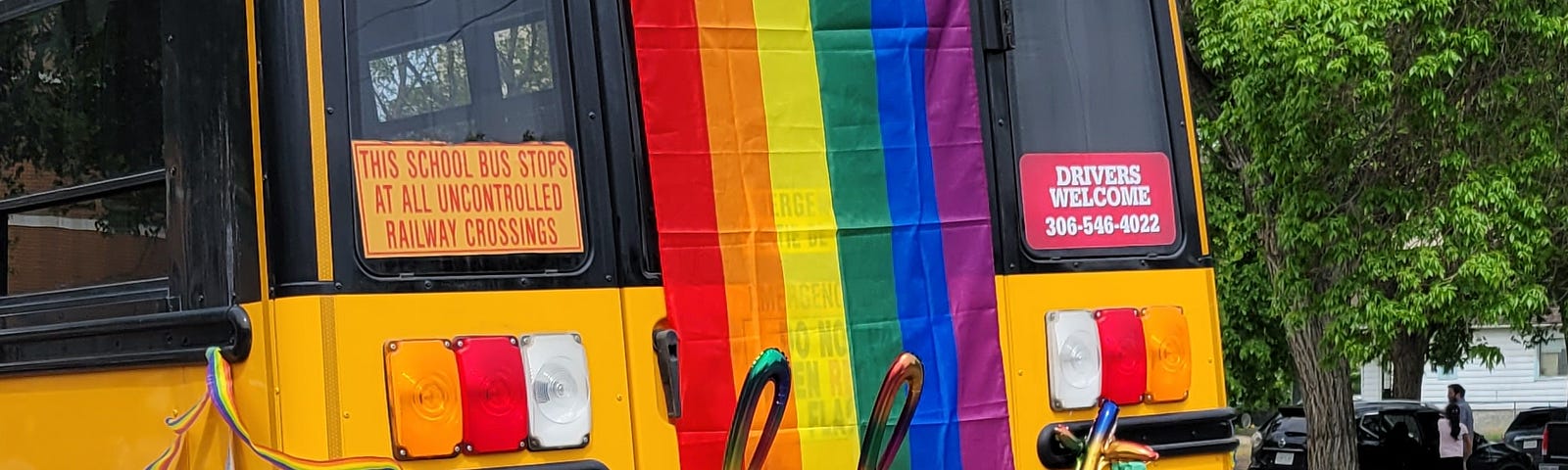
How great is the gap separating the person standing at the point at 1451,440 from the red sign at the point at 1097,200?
2030 cm

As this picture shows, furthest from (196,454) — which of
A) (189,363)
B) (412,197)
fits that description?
(412,197)

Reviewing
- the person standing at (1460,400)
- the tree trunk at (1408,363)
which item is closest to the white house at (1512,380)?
the tree trunk at (1408,363)

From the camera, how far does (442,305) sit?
10.00 feet

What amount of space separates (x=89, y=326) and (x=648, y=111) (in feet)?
3.69

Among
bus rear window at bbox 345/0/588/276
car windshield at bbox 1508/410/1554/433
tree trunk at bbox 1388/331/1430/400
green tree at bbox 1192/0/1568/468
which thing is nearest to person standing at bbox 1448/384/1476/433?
tree trunk at bbox 1388/331/1430/400

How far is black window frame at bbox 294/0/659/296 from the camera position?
3.03m

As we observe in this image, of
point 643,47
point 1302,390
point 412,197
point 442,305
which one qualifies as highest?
point 643,47

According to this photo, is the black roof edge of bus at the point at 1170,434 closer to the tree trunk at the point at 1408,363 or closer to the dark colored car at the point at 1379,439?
the tree trunk at the point at 1408,363

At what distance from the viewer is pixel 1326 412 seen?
1953 cm

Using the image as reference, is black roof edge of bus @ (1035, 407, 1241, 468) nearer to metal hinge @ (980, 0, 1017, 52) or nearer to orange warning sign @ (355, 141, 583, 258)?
metal hinge @ (980, 0, 1017, 52)

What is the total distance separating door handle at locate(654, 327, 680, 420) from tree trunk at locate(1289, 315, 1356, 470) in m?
16.6

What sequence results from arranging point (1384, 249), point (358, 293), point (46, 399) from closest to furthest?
point (358, 293) < point (46, 399) < point (1384, 249)

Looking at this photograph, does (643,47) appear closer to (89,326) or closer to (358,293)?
(358,293)

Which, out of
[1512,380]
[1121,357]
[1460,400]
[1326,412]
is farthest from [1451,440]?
[1512,380]
